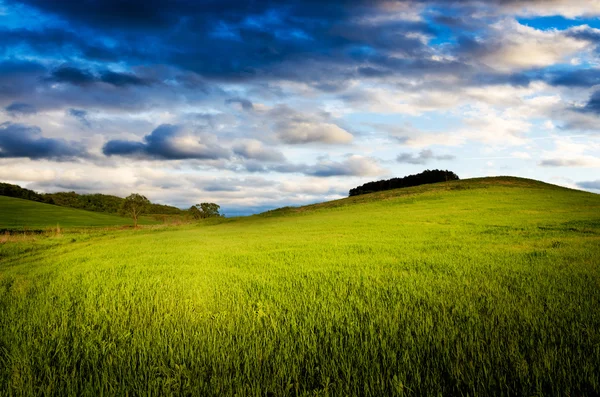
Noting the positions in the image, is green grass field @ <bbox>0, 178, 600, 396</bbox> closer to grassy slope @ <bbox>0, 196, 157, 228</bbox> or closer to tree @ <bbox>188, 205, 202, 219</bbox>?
Result: grassy slope @ <bbox>0, 196, 157, 228</bbox>

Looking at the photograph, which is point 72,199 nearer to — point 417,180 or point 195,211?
point 195,211

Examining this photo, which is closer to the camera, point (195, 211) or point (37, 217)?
point (37, 217)

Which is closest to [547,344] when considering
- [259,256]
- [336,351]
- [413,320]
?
[413,320]

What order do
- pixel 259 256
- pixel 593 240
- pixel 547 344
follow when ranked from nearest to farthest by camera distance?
pixel 547 344 → pixel 259 256 → pixel 593 240

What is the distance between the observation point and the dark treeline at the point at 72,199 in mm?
134375

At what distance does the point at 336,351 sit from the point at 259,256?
33.8 feet

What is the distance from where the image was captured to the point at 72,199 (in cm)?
15825

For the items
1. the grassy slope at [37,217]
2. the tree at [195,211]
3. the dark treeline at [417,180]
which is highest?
the dark treeline at [417,180]

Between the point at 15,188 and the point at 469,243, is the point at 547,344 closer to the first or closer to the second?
the point at 469,243

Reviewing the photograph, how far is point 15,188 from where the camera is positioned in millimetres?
136000

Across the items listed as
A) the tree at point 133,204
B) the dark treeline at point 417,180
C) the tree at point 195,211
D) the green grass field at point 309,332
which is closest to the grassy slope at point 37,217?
Answer: the tree at point 133,204

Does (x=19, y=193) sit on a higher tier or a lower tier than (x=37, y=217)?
higher

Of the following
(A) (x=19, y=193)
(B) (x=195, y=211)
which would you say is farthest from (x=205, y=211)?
(A) (x=19, y=193)

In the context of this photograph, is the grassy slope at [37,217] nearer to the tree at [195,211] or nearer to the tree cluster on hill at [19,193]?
the tree at [195,211]
